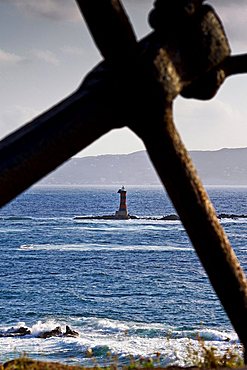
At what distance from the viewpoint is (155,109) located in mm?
3902

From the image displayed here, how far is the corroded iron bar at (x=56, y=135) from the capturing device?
369 centimetres

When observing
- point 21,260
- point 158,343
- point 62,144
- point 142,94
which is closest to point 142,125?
point 142,94

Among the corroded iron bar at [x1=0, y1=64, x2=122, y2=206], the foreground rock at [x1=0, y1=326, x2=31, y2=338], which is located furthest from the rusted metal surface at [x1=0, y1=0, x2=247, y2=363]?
the foreground rock at [x1=0, y1=326, x2=31, y2=338]

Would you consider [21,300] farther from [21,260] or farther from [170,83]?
[170,83]

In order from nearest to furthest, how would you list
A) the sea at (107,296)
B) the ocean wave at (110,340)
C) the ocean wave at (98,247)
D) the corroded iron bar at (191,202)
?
the corroded iron bar at (191,202)
the ocean wave at (110,340)
the sea at (107,296)
the ocean wave at (98,247)

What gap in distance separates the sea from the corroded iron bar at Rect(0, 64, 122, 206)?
8.92 metres

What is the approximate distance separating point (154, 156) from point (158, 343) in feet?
95.3

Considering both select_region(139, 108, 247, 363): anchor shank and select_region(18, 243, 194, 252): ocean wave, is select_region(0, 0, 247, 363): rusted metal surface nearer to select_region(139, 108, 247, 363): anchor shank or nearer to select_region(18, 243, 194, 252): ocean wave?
select_region(139, 108, 247, 363): anchor shank

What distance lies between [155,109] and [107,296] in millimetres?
43190

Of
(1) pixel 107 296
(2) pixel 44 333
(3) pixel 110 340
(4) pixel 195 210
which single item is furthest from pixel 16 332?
(4) pixel 195 210

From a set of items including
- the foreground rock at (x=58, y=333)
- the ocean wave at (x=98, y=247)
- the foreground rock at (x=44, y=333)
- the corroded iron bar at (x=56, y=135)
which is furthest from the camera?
the ocean wave at (x=98, y=247)

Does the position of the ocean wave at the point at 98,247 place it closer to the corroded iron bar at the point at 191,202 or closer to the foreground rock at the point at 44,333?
the foreground rock at the point at 44,333

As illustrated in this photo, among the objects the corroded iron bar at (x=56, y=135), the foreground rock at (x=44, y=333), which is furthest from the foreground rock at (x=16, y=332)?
the corroded iron bar at (x=56, y=135)

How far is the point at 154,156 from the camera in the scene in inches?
157
